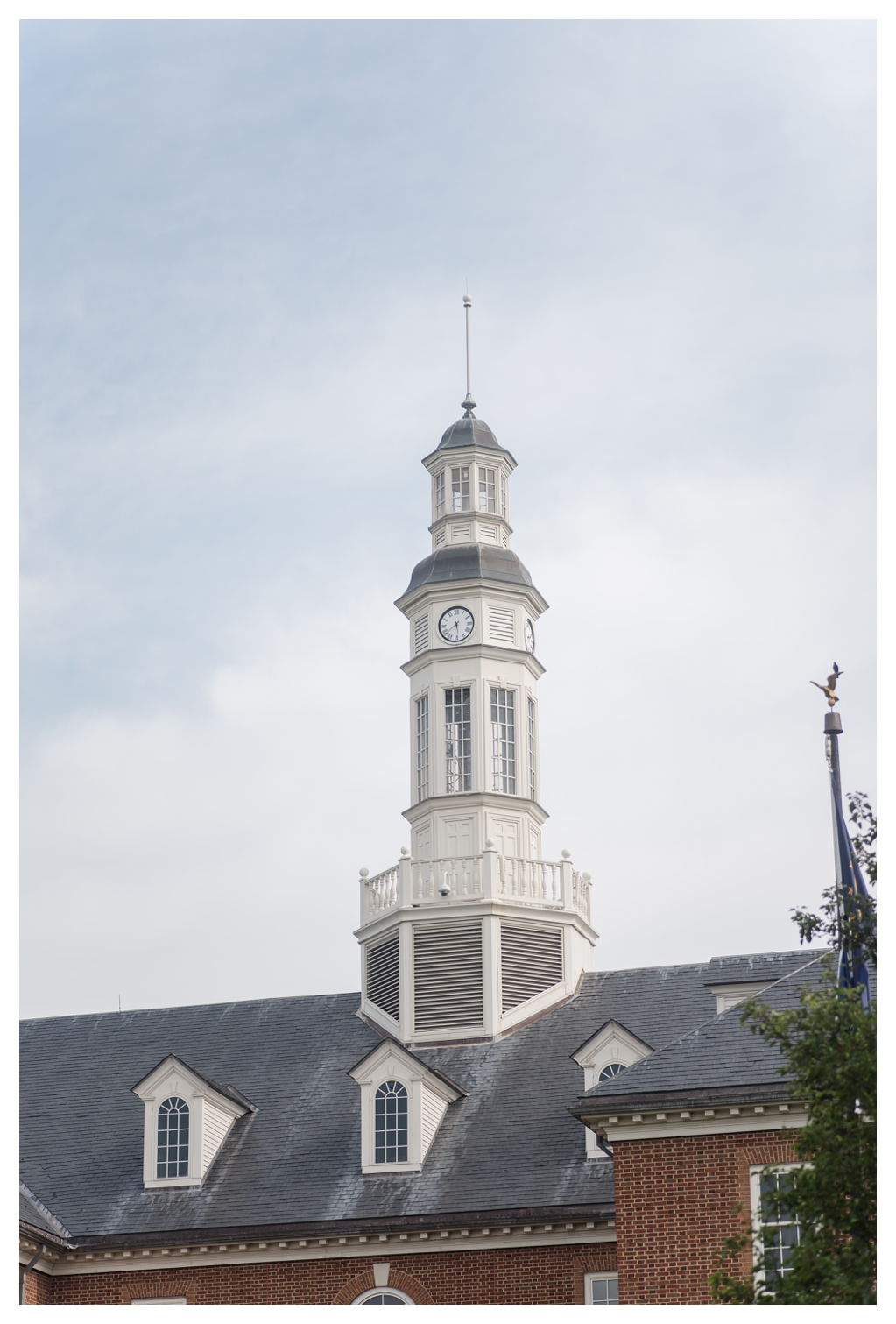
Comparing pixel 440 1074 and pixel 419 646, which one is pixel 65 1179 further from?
pixel 419 646

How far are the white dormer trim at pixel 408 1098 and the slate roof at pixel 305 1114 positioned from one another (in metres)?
0.25

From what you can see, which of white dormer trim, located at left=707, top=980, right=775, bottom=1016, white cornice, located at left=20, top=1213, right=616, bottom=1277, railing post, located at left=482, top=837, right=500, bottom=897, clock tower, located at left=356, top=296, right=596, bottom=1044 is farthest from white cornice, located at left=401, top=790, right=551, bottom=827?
white cornice, located at left=20, top=1213, right=616, bottom=1277

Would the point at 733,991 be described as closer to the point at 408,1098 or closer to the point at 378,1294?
the point at 408,1098

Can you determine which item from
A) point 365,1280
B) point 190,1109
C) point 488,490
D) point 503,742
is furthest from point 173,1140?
point 488,490

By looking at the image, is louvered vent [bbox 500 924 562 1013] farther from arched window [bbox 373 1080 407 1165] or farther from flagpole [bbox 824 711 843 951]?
flagpole [bbox 824 711 843 951]

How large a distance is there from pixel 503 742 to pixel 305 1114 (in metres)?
8.60

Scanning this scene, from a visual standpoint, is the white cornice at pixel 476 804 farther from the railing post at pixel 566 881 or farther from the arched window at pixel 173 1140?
the arched window at pixel 173 1140

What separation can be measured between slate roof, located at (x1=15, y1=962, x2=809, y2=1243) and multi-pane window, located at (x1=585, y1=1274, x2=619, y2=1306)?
3.37 feet

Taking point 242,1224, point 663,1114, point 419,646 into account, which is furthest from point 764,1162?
point 419,646

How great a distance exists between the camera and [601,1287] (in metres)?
28.5

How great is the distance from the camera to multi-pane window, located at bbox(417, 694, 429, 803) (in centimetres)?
3831

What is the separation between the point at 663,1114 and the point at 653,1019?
8.00 m

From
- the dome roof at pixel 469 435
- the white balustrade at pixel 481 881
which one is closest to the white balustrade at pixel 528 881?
the white balustrade at pixel 481 881

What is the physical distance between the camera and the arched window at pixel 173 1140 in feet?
106
